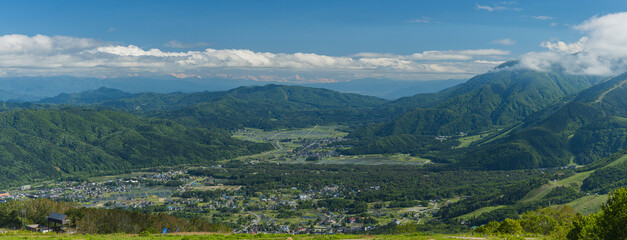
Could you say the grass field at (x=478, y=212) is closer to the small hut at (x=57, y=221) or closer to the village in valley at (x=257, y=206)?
the village in valley at (x=257, y=206)

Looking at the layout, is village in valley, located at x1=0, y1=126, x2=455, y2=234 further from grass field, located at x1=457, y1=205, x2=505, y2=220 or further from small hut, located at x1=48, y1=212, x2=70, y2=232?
small hut, located at x1=48, y1=212, x2=70, y2=232

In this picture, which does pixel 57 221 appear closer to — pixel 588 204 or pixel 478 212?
pixel 478 212

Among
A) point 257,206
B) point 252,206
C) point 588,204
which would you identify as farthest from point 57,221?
point 588,204

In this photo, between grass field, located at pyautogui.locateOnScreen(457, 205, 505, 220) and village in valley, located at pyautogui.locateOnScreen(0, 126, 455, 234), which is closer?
village in valley, located at pyautogui.locateOnScreen(0, 126, 455, 234)

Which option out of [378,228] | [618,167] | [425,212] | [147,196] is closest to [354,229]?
→ [378,228]

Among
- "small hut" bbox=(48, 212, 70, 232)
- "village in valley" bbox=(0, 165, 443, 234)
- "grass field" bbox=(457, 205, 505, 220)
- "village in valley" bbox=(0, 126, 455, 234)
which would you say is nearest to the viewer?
"small hut" bbox=(48, 212, 70, 232)

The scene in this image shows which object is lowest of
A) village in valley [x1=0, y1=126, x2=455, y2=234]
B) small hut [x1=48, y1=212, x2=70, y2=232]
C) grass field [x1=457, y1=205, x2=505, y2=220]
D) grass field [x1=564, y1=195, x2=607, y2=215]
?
village in valley [x1=0, y1=126, x2=455, y2=234]

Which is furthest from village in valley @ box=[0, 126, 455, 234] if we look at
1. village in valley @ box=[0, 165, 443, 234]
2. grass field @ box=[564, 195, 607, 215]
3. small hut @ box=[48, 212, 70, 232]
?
small hut @ box=[48, 212, 70, 232]

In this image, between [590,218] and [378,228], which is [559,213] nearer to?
[590,218]

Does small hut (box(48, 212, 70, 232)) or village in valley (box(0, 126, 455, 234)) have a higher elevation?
small hut (box(48, 212, 70, 232))

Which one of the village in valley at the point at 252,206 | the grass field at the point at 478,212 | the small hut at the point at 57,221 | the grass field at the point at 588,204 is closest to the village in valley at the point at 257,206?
the village in valley at the point at 252,206

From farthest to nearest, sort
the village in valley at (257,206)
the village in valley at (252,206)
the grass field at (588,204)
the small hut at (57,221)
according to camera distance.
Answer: the village in valley at (257,206) → the village in valley at (252,206) → the grass field at (588,204) → the small hut at (57,221)
